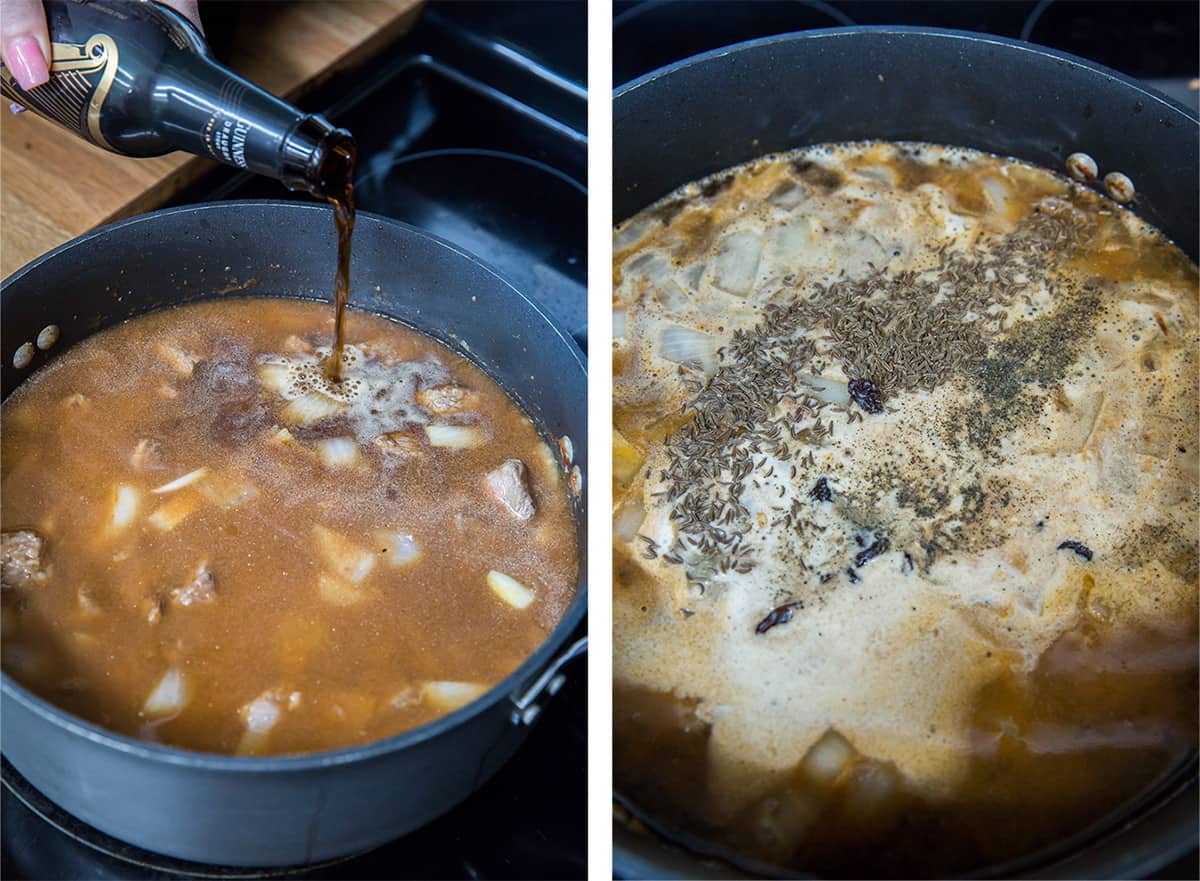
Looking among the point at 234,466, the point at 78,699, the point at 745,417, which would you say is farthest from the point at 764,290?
the point at 78,699

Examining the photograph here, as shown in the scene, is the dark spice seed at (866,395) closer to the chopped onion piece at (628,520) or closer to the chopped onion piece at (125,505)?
the chopped onion piece at (628,520)

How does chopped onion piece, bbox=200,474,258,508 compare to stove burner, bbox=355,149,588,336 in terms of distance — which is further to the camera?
stove burner, bbox=355,149,588,336

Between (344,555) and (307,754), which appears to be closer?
(307,754)

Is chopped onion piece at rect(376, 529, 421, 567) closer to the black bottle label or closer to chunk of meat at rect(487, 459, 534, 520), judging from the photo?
chunk of meat at rect(487, 459, 534, 520)

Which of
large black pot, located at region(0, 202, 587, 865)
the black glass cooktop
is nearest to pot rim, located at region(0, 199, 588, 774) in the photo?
large black pot, located at region(0, 202, 587, 865)

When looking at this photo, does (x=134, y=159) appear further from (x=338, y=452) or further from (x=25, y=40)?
(x=338, y=452)

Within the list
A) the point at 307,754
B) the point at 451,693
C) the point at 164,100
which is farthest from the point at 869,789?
the point at 164,100
